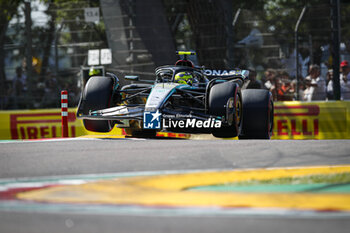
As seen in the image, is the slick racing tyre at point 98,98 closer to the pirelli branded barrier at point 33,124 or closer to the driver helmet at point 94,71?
the pirelli branded barrier at point 33,124

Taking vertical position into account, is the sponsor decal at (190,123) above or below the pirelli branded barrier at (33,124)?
above

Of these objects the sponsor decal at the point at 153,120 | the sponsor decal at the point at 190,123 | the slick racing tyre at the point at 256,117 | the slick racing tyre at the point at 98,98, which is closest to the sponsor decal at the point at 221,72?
the slick racing tyre at the point at 256,117

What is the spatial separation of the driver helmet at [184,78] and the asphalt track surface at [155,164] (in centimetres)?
189

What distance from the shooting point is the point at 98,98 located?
969 cm

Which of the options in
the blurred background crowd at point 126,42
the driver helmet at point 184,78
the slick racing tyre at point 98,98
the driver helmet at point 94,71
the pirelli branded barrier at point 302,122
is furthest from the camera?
the driver helmet at point 94,71

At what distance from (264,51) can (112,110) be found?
5370mm

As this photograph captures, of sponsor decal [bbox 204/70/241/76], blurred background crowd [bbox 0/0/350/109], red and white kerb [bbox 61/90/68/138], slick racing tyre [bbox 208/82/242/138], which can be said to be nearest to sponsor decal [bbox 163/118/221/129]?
slick racing tyre [bbox 208/82/242/138]

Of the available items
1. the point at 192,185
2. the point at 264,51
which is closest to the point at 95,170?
the point at 192,185

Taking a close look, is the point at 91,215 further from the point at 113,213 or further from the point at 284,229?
the point at 284,229

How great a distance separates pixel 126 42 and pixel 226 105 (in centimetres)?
665

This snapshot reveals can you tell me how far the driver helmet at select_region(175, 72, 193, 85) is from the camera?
32.8 ft

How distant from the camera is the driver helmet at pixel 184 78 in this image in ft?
32.8

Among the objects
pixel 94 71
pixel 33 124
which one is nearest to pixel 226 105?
pixel 33 124

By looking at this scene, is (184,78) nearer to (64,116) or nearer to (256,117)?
(256,117)
